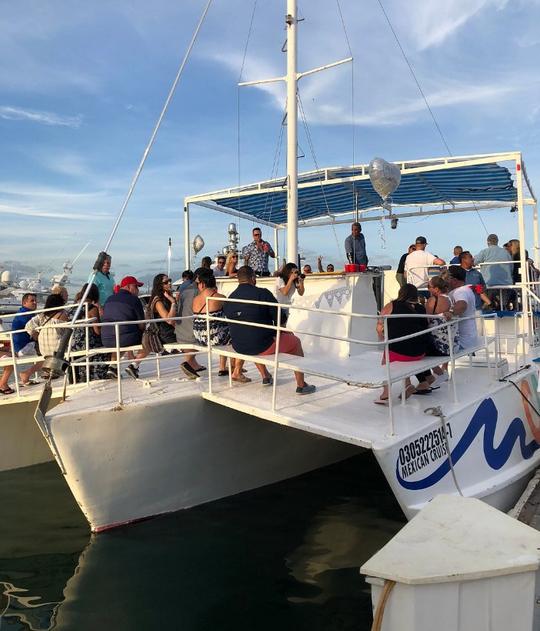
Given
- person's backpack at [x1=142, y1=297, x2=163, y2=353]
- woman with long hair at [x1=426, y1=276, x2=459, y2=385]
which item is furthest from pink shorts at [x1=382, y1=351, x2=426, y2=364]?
person's backpack at [x1=142, y1=297, x2=163, y2=353]

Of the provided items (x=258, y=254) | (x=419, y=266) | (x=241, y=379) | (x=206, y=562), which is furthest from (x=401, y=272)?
(x=206, y=562)

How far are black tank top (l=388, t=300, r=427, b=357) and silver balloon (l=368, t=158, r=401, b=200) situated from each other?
11.4 feet

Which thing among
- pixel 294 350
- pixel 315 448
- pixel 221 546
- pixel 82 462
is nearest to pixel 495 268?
pixel 315 448

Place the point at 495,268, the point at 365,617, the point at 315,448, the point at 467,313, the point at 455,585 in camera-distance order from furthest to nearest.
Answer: the point at 495,268 < the point at 315,448 < the point at 467,313 < the point at 365,617 < the point at 455,585

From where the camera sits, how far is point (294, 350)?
6273 mm

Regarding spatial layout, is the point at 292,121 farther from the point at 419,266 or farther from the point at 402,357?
the point at 402,357

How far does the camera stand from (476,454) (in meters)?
5.85

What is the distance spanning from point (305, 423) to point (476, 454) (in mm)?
1992

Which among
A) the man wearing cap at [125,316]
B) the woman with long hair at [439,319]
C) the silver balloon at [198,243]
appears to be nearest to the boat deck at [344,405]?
the woman with long hair at [439,319]

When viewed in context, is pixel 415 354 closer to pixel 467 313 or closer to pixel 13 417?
pixel 467 313

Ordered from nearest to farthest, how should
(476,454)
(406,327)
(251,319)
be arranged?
(406,327)
(476,454)
(251,319)

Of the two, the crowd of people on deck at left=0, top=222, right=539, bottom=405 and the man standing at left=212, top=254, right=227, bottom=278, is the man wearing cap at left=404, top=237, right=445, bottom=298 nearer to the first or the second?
the crowd of people on deck at left=0, top=222, right=539, bottom=405

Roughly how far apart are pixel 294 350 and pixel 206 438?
137 centimetres

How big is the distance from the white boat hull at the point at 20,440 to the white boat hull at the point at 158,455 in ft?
8.45
